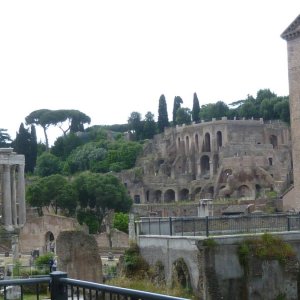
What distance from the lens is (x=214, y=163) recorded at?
251 ft

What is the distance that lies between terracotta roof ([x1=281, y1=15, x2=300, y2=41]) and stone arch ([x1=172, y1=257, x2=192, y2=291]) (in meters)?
19.8

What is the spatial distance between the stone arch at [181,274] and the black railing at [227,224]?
1.25 m

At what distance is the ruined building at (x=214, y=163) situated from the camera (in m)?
65.3

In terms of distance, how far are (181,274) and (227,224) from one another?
2547 mm

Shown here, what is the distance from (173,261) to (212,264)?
77.9 inches

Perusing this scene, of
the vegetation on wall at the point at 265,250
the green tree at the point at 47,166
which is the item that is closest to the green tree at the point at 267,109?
the green tree at the point at 47,166

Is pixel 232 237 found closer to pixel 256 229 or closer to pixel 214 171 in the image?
pixel 256 229

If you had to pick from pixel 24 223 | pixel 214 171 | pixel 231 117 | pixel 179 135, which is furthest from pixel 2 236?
pixel 231 117

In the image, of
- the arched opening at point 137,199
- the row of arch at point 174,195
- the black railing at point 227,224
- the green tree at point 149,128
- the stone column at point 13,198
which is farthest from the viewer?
the green tree at point 149,128

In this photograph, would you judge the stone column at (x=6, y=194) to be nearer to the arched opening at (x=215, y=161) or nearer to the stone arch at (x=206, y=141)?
the arched opening at (x=215, y=161)

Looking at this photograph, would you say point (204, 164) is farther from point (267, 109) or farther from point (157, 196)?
point (267, 109)

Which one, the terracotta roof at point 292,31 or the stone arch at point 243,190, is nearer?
the terracotta roof at point 292,31

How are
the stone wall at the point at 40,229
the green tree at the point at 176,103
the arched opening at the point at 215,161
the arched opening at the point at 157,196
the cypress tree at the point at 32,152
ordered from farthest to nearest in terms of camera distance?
the green tree at the point at 176,103, the cypress tree at the point at 32,152, the arched opening at the point at 215,161, the arched opening at the point at 157,196, the stone wall at the point at 40,229

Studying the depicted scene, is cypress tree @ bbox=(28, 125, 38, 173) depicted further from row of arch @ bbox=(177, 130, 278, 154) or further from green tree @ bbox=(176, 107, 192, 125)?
green tree @ bbox=(176, 107, 192, 125)
